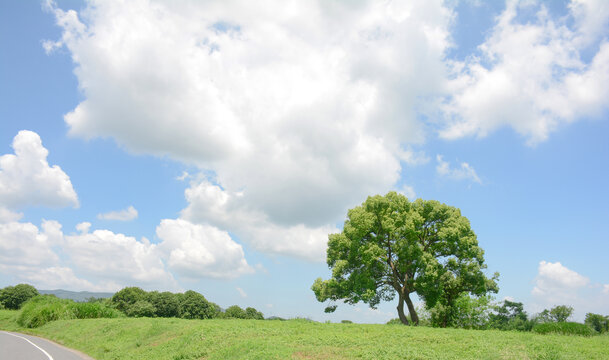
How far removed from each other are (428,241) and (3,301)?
360ft

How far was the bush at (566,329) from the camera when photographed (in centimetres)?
2162

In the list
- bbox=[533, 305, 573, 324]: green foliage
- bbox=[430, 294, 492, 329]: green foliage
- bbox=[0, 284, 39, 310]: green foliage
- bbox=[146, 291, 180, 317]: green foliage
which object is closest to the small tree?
bbox=[533, 305, 573, 324]: green foliage

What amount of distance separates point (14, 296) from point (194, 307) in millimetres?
51188

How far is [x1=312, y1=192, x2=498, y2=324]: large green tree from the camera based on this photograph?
3350 centimetres

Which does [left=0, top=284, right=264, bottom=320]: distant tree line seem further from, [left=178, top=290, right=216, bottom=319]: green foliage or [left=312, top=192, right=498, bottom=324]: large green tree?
[left=312, top=192, right=498, bottom=324]: large green tree

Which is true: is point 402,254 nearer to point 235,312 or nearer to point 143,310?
point 235,312

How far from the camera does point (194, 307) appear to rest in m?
82.0

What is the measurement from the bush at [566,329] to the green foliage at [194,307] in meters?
72.5

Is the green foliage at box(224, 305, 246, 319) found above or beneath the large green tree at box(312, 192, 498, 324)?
beneath

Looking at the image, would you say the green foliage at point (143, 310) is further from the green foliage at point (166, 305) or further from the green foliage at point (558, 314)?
the green foliage at point (558, 314)

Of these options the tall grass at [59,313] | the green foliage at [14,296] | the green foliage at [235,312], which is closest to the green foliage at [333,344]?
the tall grass at [59,313]

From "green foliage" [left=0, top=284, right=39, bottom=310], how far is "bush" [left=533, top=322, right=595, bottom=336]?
11412 cm

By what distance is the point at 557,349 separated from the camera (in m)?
14.3

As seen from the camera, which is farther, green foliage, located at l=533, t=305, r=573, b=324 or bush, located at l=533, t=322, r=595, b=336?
green foliage, located at l=533, t=305, r=573, b=324
